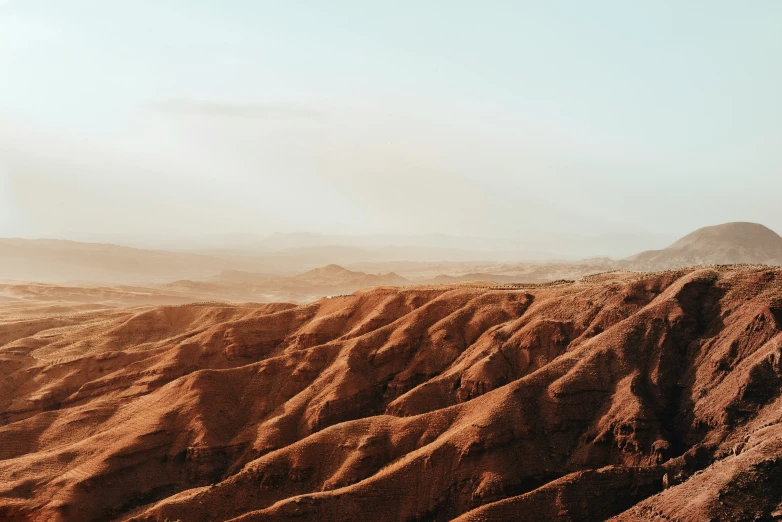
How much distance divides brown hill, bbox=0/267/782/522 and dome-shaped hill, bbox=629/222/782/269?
12584 cm

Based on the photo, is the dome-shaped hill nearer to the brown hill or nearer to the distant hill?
the distant hill

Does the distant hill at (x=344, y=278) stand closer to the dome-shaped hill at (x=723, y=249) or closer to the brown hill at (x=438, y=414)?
the dome-shaped hill at (x=723, y=249)

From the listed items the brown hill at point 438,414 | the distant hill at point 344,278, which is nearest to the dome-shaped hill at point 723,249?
the distant hill at point 344,278

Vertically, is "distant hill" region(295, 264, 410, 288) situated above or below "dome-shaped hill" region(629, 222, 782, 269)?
below

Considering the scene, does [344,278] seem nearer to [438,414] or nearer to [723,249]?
[723,249]

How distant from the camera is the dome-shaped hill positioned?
154750mm

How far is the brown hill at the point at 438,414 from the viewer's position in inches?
1153

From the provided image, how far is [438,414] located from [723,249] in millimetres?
143402

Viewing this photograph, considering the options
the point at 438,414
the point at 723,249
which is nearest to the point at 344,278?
the point at 723,249

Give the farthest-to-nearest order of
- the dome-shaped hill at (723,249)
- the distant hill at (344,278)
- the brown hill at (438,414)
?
the dome-shaped hill at (723,249) < the distant hill at (344,278) < the brown hill at (438,414)

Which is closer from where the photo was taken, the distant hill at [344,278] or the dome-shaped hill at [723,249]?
the distant hill at [344,278]

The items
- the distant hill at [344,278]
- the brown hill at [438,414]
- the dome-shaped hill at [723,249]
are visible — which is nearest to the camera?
the brown hill at [438,414]

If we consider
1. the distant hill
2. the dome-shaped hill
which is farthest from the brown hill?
the dome-shaped hill

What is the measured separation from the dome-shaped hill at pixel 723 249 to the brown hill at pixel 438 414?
125835 millimetres
